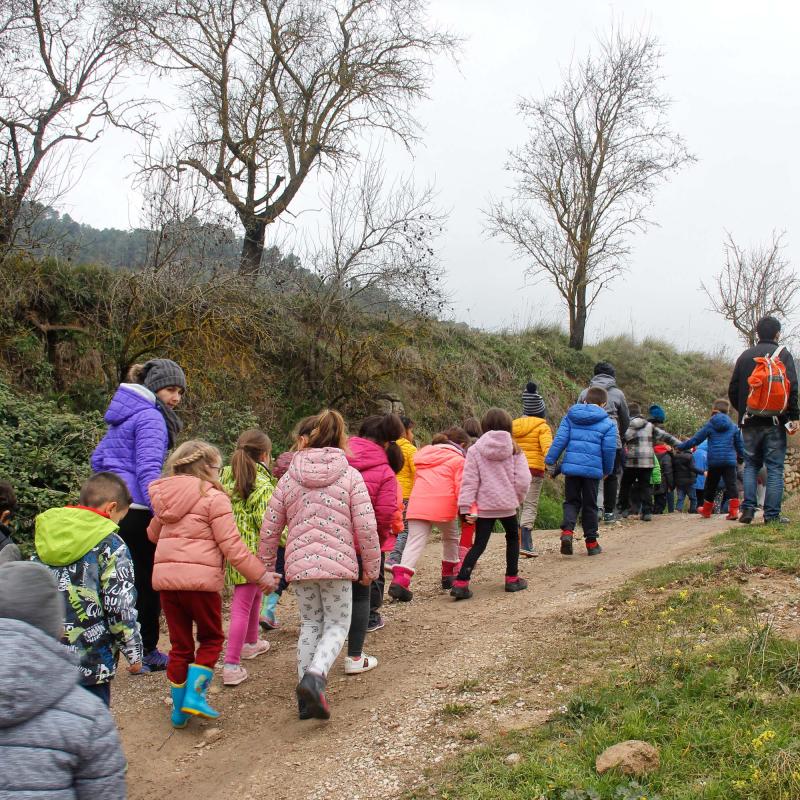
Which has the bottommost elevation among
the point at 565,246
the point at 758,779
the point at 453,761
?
the point at 453,761

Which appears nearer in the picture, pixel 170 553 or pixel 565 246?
pixel 170 553

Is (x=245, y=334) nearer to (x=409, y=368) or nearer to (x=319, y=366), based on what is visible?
(x=319, y=366)

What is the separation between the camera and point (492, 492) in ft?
23.8

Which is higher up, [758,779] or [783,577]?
[783,577]

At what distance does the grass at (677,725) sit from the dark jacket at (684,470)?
28.8 feet

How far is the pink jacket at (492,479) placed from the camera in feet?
23.7

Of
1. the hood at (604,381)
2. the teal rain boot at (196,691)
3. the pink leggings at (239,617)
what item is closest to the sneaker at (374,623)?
the pink leggings at (239,617)

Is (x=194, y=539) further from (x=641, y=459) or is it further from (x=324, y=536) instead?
(x=641, y=459)

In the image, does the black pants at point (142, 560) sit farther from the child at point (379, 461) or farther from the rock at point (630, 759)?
the rock at point (630, 759)

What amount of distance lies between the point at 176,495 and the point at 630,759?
2.91m

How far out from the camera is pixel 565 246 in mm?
22312

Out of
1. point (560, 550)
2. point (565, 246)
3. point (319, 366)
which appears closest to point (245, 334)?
point (319, 366)

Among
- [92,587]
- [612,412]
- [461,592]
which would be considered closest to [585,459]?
[461,592]

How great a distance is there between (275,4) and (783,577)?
14390 millimetres
